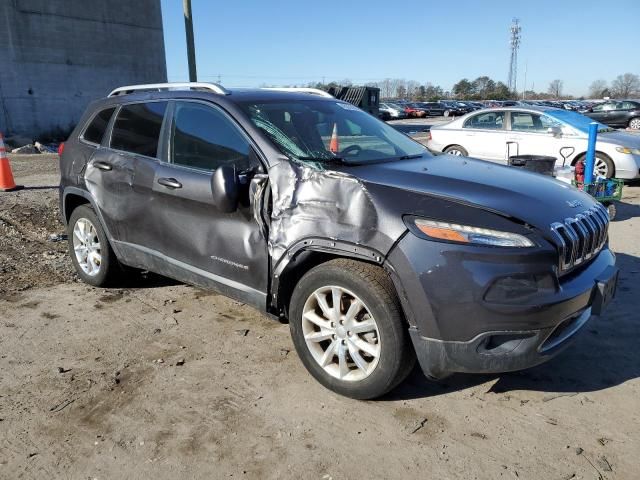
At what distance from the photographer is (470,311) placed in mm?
2621

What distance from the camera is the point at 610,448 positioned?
8.79 ft

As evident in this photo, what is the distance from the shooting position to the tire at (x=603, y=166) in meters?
9.61

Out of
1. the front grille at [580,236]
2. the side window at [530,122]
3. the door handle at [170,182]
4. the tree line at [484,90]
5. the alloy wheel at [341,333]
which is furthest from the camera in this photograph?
the tree line at [484,90]

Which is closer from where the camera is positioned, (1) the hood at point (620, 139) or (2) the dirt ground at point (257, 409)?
(2) the dirt ground at point (257, 409)

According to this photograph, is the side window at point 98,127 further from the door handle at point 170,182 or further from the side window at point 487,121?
the side window at point 487,121

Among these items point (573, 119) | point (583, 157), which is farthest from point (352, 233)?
point (573, 119)

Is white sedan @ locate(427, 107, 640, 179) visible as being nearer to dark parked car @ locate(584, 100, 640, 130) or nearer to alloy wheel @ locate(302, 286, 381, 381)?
alloy wheel @ locate(302, 286, 381, 381)

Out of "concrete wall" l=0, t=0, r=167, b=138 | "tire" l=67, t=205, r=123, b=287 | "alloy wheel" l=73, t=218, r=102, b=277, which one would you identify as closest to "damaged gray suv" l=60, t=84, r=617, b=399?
"tire" l=67, t=205, r=123, b=287

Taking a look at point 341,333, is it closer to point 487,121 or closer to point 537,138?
point 537,138

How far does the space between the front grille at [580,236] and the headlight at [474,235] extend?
244 millimetres

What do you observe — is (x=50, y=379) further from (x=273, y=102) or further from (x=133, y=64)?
(x=133, y=64)

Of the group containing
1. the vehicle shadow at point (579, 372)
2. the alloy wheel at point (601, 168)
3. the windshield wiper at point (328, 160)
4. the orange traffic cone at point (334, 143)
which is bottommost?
the vehicle shadow at point (579, 372)

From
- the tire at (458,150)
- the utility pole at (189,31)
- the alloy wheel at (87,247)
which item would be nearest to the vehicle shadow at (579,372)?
the alloy wheel at (87,247)

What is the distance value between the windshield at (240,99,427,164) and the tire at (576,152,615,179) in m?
6.72
